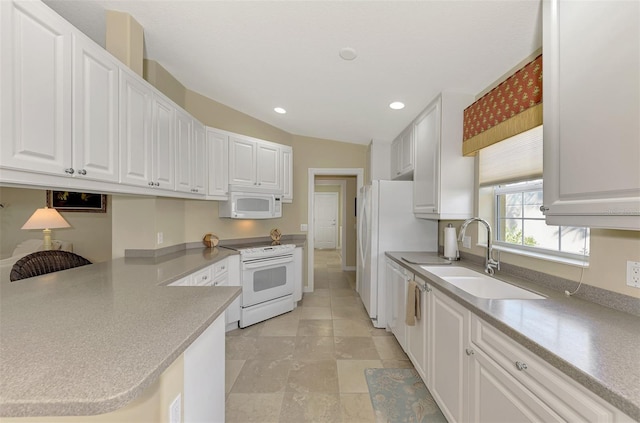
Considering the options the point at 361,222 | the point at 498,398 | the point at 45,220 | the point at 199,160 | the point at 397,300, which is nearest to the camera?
the point at 498,398

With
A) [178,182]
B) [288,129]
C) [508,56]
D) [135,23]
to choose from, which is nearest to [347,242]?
[288,129]

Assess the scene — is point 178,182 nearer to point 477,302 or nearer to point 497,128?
point 477,302

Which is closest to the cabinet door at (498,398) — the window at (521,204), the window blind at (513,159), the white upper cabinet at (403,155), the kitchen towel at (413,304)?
the kitchen towel at (413,304)

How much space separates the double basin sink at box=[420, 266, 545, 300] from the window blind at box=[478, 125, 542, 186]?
720mm

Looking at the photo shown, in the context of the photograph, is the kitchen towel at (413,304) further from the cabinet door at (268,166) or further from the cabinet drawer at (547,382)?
the cabinet door at (268,166)

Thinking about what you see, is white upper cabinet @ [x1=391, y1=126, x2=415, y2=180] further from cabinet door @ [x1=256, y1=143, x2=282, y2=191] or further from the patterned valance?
cabinet door @ [x1=256, y1=143, x2=282, y2=191]

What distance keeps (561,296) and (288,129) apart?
11.5ft

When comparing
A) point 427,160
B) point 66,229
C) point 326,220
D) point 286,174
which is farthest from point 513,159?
point 326,220

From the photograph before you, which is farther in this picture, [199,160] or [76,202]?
[76,202]

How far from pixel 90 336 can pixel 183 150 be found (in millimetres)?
1873

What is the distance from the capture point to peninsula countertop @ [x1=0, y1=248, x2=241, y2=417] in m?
0.56

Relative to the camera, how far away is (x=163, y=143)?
2.04m

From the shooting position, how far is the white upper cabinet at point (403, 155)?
2.87 metres

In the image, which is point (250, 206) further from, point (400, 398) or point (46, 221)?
point (400, 398)
